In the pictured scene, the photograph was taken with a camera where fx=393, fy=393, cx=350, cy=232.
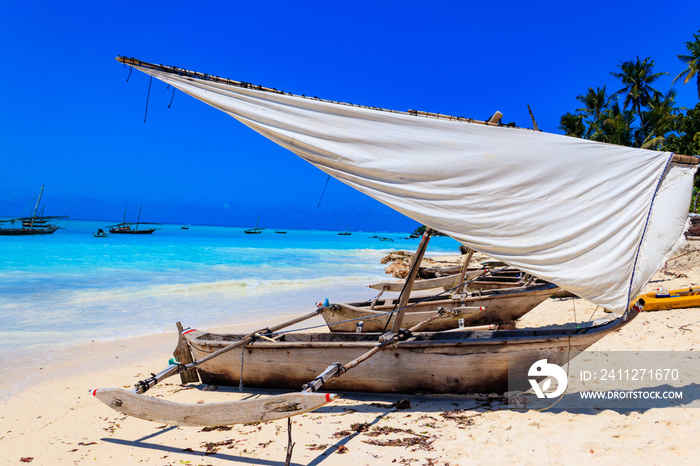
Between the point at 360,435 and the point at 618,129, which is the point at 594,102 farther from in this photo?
the point at 360,435

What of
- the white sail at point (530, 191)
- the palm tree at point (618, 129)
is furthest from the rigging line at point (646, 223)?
the palm tree at point (618, 129)

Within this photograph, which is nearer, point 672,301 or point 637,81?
point 672,301

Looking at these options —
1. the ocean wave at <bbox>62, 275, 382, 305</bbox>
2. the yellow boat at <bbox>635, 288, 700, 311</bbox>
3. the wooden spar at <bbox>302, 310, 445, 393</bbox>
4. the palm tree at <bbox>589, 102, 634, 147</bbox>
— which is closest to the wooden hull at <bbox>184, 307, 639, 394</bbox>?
the wooden spar at <bbox>302, 310, 445, 393</bbox>

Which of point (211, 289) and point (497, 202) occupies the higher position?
point (497, 202)

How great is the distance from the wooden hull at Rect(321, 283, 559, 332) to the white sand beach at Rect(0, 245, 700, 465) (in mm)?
2582

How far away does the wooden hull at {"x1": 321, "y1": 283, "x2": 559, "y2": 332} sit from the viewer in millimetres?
7898

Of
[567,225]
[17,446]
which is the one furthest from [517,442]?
[17,446]

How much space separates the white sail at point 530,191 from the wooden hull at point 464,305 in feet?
11.5

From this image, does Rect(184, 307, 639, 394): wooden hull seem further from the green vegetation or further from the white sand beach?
the green vegetation

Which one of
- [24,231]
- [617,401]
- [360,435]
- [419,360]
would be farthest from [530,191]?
[24,231]

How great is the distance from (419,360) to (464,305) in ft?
11.0

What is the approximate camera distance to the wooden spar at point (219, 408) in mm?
3350

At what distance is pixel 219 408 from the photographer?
3.59 m

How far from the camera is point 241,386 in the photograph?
5.45 m
